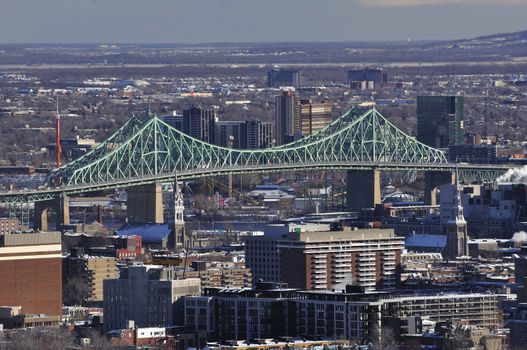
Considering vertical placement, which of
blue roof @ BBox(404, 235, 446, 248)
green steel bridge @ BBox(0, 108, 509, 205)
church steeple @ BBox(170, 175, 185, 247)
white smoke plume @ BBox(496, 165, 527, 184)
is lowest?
blue roof @ BBox(404, 235, 446, 248)

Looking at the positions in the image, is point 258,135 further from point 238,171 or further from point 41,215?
point 41,215

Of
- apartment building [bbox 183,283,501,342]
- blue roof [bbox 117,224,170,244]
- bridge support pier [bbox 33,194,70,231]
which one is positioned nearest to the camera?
apartment building [bbox 183,283,501,342]

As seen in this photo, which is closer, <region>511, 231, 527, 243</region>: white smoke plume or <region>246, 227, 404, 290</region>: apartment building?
<region>246, 227, 404, 290</region>: apartment building

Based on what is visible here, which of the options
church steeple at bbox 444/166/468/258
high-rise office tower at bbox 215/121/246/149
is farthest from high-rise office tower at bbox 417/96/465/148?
church steeple at bbox 444/166/468/258

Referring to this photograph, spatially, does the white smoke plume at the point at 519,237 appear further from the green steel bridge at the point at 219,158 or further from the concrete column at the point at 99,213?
the concrete column at the point at 99,213

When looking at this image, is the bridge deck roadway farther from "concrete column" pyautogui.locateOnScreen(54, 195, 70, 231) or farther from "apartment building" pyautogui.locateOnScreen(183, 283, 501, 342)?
"apartment building" pyautogui.locateOnScreen(183, 283, 501, 342)

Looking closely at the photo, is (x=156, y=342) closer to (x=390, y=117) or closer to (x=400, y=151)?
(x=400, y=151)

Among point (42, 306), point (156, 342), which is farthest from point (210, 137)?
point (156, 342)
